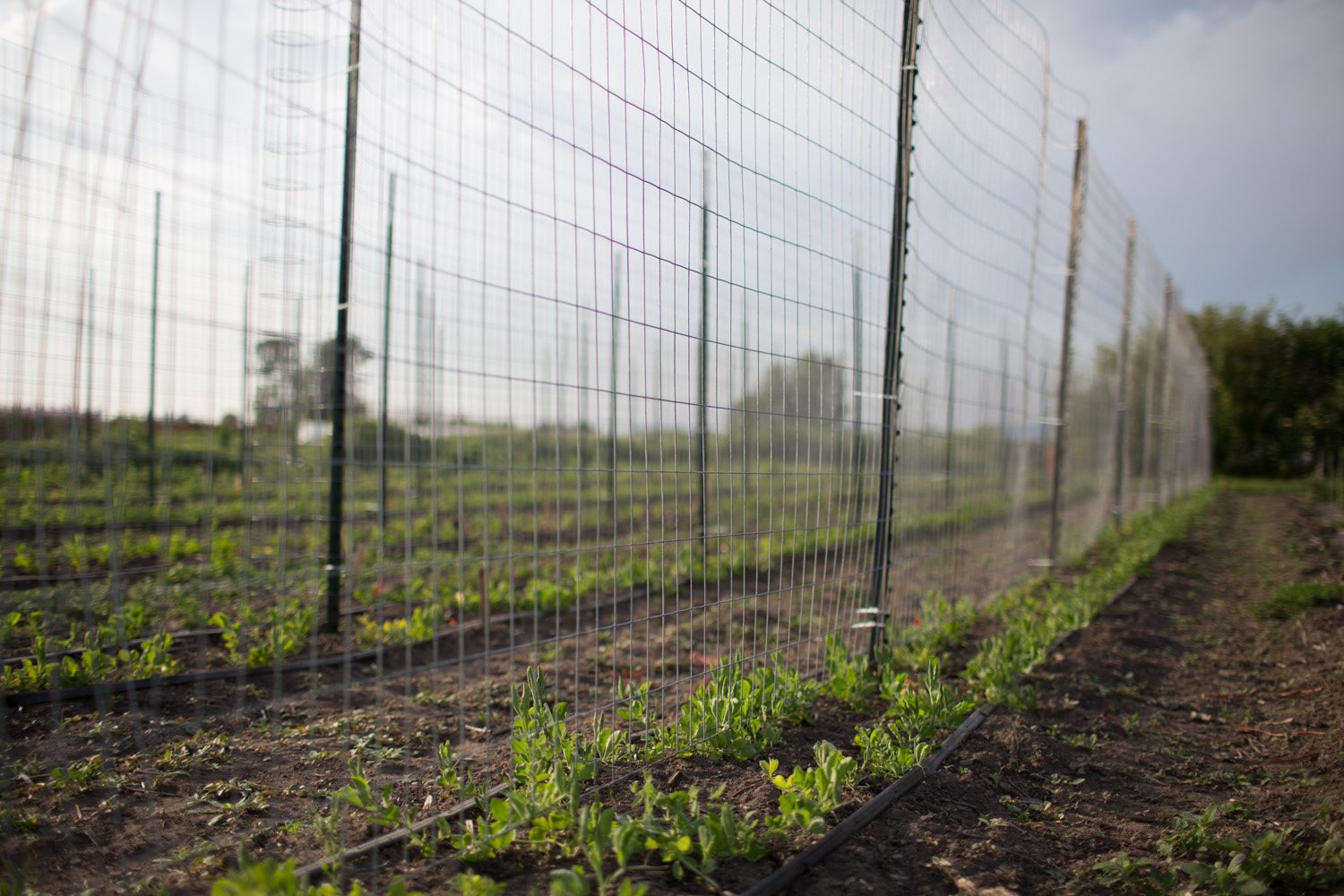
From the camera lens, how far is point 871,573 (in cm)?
Answer: 361

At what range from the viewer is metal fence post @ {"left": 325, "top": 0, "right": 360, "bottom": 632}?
3812mm

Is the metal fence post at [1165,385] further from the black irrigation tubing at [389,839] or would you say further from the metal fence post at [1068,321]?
the black irrigation tubing at [389,839]

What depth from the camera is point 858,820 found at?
215 centimetres

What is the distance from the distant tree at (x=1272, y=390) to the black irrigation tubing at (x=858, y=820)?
2312 centimetres

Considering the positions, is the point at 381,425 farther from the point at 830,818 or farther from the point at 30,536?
the point at 30,536

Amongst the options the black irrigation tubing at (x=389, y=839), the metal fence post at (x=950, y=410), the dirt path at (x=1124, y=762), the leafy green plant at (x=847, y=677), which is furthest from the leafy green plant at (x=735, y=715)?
the metal fence post at (x=950, y=410)

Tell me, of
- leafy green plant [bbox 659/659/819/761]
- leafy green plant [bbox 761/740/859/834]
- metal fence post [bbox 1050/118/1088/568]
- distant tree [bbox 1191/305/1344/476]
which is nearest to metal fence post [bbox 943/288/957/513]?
metal fence post [bbox 1050/118/1088/568]

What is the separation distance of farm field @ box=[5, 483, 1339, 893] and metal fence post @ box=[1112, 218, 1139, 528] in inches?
214

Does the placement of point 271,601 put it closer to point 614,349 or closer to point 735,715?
point 614,349

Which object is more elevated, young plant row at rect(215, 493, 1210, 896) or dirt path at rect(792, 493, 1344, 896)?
young plant row at rect(215, 493, 1210, 896)

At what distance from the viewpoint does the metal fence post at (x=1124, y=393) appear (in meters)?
8.77

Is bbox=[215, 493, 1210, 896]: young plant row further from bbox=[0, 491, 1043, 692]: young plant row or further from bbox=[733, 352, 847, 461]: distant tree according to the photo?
bbox=[733, 352, 847, 461]: distant tree

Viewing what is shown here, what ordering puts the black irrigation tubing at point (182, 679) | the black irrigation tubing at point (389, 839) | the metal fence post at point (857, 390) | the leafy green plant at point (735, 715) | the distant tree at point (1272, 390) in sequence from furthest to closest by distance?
the distant tree at point (1272, 390)
the metal fence post at point (857, 390)
the black irrigation tubing at point (182, 679)
the leafy green plant at point (735, 715)
the black irrigation tubing at point (389, 839)

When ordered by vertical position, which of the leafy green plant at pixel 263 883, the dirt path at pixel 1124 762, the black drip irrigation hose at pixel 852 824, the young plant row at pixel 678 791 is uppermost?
the leafy green plant at pixel 263 883
